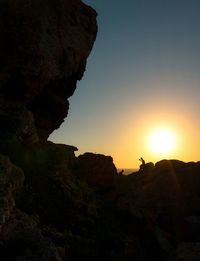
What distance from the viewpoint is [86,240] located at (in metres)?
21.0

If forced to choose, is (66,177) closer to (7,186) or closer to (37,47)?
(37,47)

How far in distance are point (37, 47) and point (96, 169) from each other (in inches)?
732

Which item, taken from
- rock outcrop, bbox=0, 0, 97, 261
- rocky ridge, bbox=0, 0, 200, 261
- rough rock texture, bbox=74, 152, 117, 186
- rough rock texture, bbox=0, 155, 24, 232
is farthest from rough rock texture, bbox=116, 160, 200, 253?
rough rock texture, bbox=0, 155, 24, 232

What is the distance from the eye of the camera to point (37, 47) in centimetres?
3166

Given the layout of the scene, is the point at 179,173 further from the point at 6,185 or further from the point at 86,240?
the point at 6,185

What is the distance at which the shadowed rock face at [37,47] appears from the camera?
1231 inches

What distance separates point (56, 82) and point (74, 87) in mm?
4450

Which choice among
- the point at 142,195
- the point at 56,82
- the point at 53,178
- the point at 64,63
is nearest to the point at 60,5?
the point at 64,63

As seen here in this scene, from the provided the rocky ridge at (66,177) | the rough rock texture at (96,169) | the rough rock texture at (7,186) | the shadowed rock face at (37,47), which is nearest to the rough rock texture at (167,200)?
the rocky ridge at (66,177)

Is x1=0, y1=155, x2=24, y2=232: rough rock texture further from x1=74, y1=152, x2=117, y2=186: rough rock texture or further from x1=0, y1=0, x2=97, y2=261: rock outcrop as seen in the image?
x1=74, y1=152, x2=117, y2=186: rough rock texture

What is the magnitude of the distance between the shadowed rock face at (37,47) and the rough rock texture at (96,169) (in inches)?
382

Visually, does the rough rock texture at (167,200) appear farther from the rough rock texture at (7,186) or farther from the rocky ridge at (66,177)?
the rough rock texture at (7,186)

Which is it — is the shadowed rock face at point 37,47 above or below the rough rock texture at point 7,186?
above

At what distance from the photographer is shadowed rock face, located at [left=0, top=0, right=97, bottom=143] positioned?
103ft
